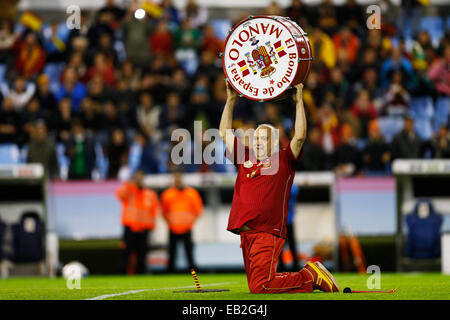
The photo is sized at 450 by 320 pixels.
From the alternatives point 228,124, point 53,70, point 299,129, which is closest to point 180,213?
point 53,70

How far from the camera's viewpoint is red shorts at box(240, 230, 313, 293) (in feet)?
29.9

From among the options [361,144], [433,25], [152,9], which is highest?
[152,9]

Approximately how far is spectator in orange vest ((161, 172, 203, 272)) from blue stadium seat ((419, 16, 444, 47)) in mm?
9088

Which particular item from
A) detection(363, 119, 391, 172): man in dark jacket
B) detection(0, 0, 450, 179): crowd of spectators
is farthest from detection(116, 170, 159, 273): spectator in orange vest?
detection(363, 119, 391, 172): man in dark jacket

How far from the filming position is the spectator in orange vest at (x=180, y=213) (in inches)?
709

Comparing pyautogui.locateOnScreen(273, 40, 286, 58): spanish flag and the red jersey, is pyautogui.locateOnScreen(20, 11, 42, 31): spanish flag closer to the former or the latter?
pyautogui.locateOnScreen(273, 40, 286, 58): spanish flag

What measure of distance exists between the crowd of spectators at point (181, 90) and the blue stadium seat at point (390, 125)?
74mm

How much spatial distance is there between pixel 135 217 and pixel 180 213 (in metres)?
0.85

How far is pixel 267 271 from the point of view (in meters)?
9.14

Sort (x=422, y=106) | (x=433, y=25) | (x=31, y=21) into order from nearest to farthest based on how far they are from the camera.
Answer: (x=422, y=106), (x=31, y=21), (x=433, y=25)

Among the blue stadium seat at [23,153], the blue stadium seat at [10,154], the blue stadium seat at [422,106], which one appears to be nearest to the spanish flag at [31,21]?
the blue stadium seat at [10,154]

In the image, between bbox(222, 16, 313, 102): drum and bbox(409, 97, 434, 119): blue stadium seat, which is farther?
bbox(409, 97, 434, 119): blue stadium seat

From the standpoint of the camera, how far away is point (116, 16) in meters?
23.2

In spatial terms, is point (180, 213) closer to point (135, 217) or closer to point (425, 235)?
point (135, 217)
